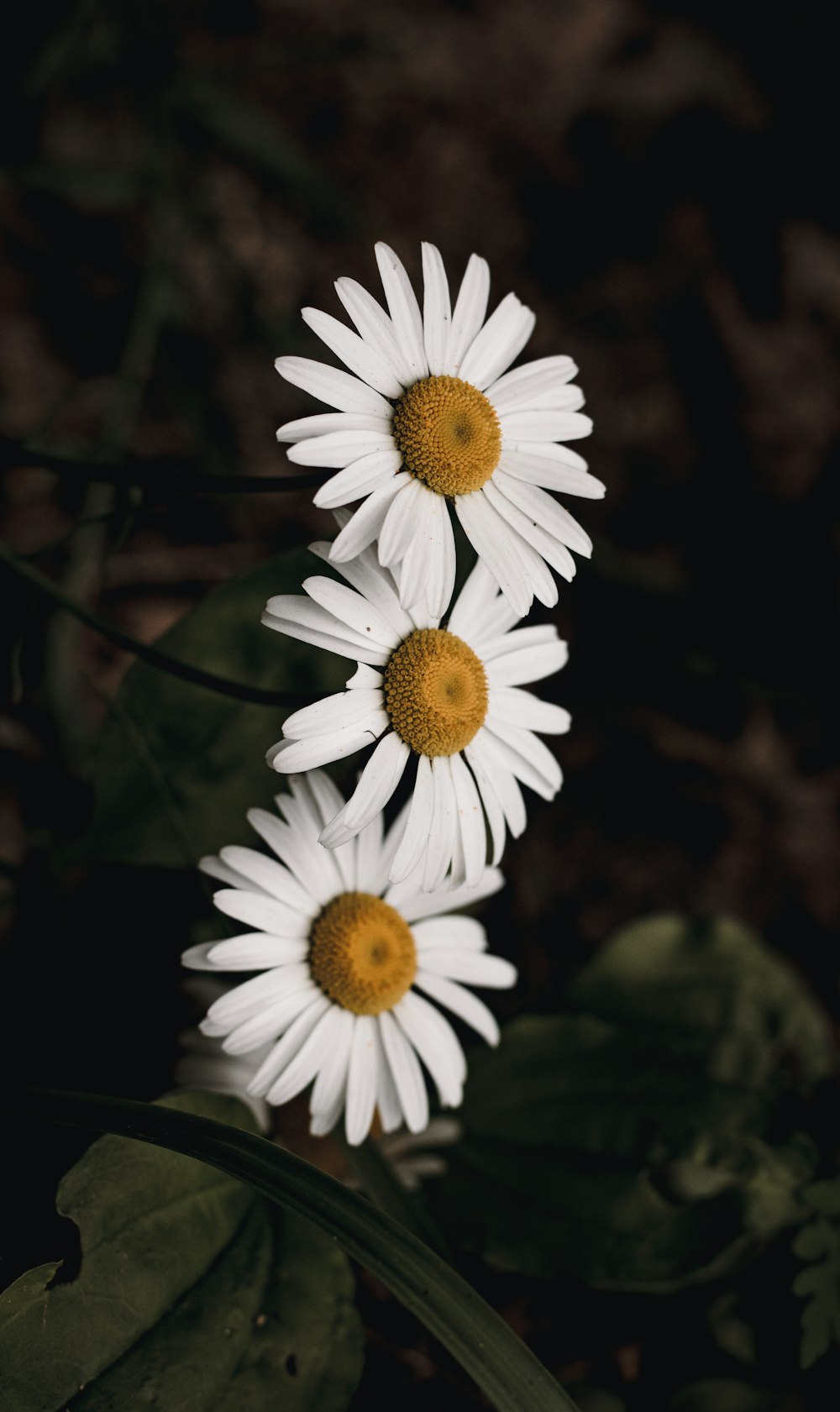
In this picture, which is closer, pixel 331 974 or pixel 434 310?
pixel 434 310

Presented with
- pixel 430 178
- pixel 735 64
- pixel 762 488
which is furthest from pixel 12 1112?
pixel 735 64

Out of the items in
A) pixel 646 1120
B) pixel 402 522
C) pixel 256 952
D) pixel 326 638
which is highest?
pixel 402 522

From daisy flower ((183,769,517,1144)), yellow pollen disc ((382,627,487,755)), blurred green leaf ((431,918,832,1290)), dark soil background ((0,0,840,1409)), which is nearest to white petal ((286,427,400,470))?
yellow pollen disc ((382,627,487,755))

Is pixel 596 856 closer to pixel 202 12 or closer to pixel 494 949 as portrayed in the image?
pixel 494 949

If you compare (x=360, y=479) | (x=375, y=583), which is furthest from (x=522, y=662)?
(x=360, y=479)

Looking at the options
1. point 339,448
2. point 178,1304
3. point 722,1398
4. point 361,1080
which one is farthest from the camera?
point 722,1398

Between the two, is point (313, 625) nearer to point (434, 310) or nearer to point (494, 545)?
point (494, 545)

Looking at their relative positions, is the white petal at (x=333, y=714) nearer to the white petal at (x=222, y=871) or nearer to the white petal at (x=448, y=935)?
the white petal at (x=222, y=871)

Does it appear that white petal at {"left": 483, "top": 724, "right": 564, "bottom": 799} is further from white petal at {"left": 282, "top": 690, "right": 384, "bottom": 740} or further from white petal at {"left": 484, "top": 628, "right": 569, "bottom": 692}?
white petal at {"left": 282, "top": 690, "right": 384, "bottom": 740}
